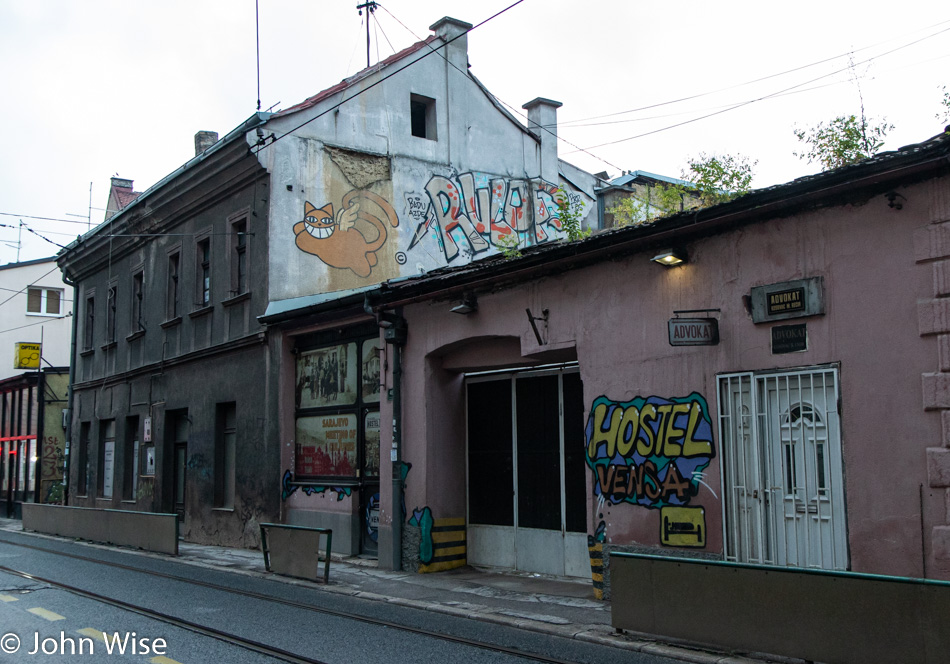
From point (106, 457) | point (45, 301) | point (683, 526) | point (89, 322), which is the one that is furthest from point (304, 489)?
point (45, 301)

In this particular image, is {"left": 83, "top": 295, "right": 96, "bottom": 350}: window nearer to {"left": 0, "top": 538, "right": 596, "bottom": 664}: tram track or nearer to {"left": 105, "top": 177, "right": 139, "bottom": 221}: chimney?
{"left": 105, "top": 177, "right": 139, "bottom": 221}: chimney

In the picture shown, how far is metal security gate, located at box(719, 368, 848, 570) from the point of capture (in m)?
8.74

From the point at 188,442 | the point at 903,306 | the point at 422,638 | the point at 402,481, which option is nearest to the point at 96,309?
the point at 188,442

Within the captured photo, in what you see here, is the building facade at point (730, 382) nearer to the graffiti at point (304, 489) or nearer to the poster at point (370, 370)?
the poster at point (370, 370)

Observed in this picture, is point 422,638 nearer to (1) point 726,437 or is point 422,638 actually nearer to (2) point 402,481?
(1) point 726,437

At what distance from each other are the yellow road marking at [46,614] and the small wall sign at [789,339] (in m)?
8.20

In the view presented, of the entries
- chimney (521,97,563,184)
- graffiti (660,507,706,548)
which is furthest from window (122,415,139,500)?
graffiti (660,507,706,548)

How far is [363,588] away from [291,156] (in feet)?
33.3

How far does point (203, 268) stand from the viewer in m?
21.3

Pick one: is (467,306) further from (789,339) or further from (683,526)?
(789,339)

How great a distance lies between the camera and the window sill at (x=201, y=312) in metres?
20.5

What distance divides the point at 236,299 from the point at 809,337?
531 inches

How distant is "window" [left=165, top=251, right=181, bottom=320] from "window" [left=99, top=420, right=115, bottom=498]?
5196 mm

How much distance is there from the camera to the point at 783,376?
30.1 feet
